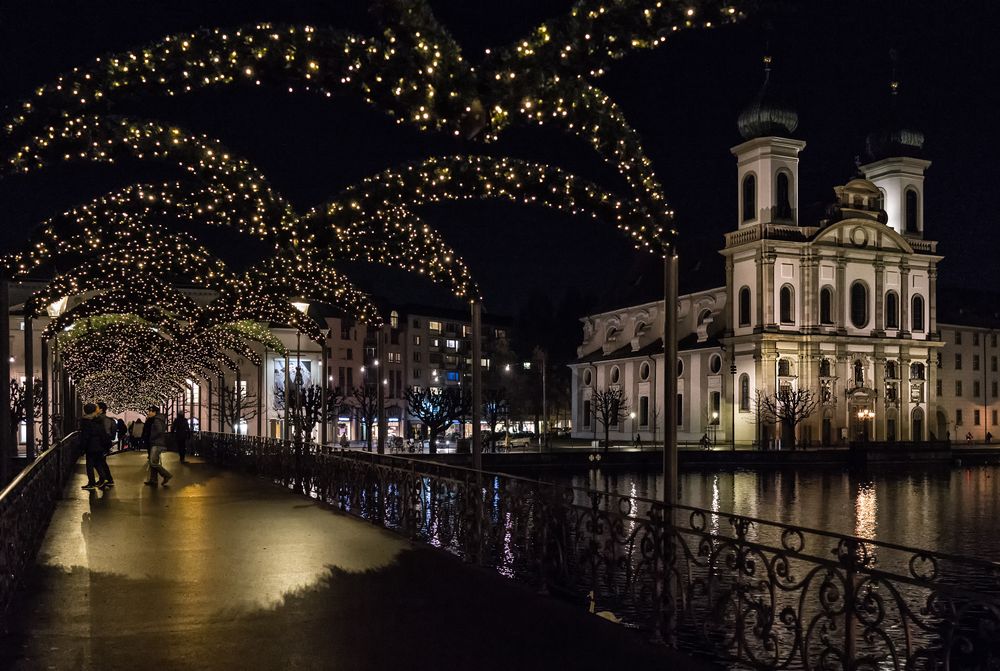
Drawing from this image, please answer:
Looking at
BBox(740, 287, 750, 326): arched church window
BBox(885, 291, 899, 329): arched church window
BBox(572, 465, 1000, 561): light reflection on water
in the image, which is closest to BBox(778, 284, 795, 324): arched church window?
BBox(740, 287, 750, 326): arched church window

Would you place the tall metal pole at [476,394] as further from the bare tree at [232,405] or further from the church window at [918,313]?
the church window at [918,313]

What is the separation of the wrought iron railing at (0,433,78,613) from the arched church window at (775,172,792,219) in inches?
2756

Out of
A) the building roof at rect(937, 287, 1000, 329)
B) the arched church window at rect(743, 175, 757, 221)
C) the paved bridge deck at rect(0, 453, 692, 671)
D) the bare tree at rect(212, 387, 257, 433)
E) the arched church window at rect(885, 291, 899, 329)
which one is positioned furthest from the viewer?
the building roof at rect(937, 287, 1000, 329)

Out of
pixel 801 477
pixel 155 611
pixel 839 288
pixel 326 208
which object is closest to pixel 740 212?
pixel 839 288

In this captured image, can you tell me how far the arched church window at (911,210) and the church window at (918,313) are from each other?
19.1 feet

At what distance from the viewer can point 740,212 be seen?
271 feet

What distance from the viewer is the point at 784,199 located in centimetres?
8100

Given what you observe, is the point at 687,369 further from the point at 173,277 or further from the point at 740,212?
the point at 173,277

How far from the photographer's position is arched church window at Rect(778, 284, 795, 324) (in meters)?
80.1

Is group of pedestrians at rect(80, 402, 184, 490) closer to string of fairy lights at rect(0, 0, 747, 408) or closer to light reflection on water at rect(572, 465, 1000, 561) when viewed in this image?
string of fairy lights at rect(0, 0, 747, 408)

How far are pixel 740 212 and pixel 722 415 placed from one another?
1486cm

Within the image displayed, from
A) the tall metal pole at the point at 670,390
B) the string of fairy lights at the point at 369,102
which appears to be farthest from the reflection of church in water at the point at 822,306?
the tall metal pole at the point at 670,390

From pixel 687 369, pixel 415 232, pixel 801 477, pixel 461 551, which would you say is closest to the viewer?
pixel 461 551

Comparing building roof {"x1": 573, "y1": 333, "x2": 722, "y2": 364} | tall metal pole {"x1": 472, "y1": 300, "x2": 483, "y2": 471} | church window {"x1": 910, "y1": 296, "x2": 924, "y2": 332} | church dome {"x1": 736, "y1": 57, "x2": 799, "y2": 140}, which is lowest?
tall metal pole {"x1": 472, "y1": 300, "x2": 483, "y2": 471}
